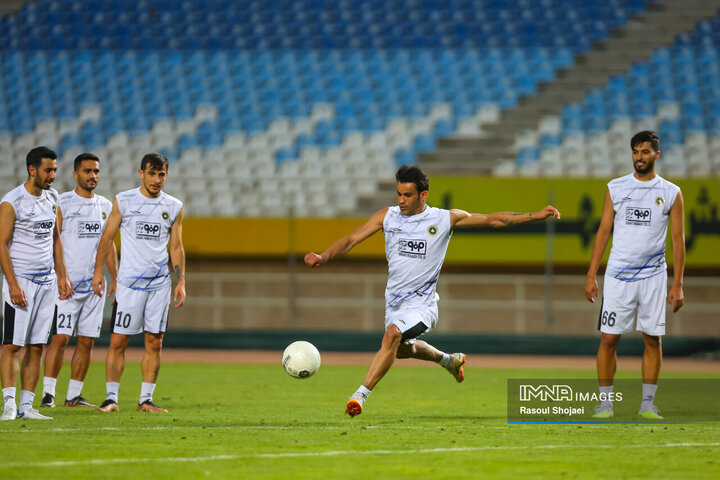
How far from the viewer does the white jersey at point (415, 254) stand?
9.14 m

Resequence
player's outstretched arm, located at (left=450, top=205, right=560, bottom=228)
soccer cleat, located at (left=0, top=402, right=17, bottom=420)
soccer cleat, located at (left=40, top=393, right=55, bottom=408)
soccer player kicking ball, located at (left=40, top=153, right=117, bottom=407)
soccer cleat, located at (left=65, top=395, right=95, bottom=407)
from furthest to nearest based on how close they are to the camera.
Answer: soccer player kicking ball, located at (left=40, top=153, right=117, bottom=407) → soccer cleat, located at (left=65, top=395, right=95, bottom=407) → soccer cleat, located at (left=40, top=393, right=55, bottom=408) → player's outstretched arm, located at (left=450, top=205, right=560, bottom=228) → soccer cleat, located at (left=0, top=402, right=17, bottom=420)

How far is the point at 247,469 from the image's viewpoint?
6.33 m

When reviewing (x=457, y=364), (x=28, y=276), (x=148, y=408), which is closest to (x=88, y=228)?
(x=28, y=276)

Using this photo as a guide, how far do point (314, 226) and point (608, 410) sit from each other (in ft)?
38.6

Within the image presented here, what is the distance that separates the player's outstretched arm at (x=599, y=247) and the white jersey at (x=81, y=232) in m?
4.85

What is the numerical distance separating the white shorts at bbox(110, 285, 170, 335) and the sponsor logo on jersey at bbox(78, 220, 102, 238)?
102 centimetres

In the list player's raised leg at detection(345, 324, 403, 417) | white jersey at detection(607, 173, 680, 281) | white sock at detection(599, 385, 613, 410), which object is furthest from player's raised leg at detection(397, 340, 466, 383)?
white jersey at detection(607, 173, 680, 281)

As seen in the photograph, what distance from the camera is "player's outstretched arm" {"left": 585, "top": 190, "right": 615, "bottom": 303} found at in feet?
30.0

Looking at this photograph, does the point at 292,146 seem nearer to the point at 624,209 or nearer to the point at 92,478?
the point at 624,209

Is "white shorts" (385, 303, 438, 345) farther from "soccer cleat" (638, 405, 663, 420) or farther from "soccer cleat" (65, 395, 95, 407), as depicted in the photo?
"soccer cleat" (65, 395, 95, 407)

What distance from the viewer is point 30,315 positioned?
338 inches

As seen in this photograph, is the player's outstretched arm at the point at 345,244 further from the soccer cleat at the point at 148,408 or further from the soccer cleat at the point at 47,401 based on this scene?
the soccer cleat at the point at 47,401

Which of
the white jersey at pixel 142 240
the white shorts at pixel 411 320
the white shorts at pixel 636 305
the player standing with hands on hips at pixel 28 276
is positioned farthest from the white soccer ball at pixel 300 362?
the white shorts at pixel 636 305

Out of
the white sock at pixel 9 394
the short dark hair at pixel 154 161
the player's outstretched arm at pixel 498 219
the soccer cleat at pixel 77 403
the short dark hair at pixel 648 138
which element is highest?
the short dark hair at pixel 648 138
